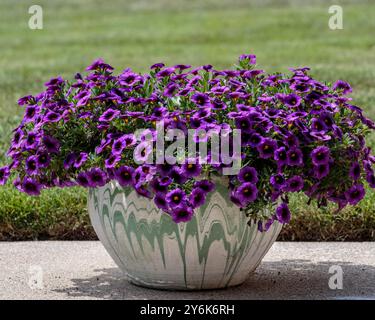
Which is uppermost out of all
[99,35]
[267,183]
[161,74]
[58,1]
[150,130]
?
[58,1]

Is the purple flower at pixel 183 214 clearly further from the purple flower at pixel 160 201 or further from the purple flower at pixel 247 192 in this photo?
the purple flower at pixel 247 192

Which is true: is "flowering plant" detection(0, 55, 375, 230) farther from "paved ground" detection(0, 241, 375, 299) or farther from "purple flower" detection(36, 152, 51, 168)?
"paved ground" detection(0, 241, 375, 299)

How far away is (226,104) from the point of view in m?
4.21

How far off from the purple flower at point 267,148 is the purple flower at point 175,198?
406 millimetres

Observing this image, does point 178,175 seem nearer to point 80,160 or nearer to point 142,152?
point 142,152

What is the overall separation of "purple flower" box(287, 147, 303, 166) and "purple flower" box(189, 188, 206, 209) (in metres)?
0.42

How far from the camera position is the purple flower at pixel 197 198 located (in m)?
3.85

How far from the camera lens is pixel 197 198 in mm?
3854

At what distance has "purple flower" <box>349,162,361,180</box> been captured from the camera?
407 cm

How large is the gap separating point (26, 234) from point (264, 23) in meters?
10.9

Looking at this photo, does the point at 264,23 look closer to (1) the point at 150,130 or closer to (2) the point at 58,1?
(2) the point at 58,1

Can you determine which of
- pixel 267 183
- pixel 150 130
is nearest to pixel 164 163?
pixel 150 130

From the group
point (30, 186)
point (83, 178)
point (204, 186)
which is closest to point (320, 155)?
point (204, 186)

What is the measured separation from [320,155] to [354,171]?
233 mm
